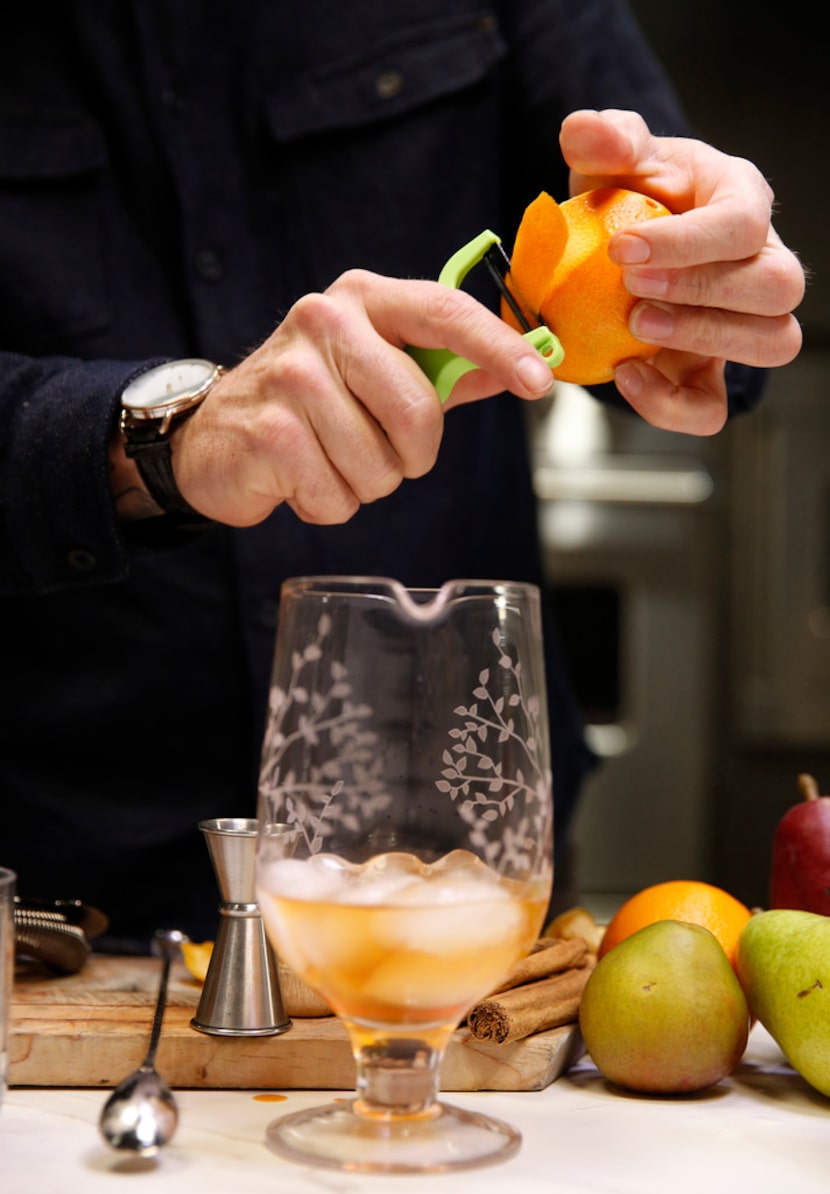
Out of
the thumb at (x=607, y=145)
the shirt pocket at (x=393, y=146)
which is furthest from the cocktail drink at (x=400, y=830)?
the shirt pocket at (x=393, y=146)

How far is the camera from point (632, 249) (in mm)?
771

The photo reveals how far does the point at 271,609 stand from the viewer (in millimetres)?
1292

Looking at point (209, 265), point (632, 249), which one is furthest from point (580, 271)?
point (209, 265)

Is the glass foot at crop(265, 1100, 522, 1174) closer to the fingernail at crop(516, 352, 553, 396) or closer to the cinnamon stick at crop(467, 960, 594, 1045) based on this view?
the cinnamon stick at crop(467, 960, 594, 1045)

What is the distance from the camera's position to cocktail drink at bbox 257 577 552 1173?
1.93ft

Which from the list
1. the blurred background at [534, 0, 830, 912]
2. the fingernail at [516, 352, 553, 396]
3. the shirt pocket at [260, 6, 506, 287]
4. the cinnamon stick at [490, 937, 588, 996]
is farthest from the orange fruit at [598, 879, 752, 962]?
the blurred background at [534, 0, 830, 912]

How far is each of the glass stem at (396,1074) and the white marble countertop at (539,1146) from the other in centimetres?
4

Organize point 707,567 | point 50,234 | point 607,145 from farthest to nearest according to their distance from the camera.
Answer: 1. point 707,567
2. point 50,234
3. point 607,145

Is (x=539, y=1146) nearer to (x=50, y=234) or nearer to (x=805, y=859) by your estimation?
(x=805, y=859)

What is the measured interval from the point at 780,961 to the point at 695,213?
1.45 feet

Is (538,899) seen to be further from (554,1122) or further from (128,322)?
(128,322)

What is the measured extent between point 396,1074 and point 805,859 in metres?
0.37

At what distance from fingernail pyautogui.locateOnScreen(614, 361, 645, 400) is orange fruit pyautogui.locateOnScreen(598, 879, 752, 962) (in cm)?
33

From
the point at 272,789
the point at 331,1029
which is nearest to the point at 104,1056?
the point at 331,1029
